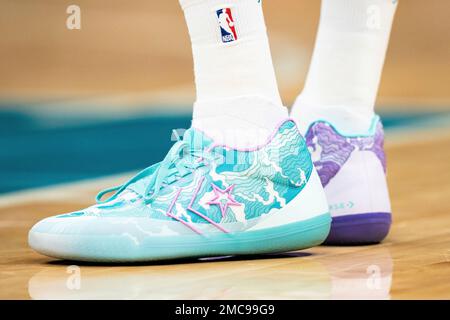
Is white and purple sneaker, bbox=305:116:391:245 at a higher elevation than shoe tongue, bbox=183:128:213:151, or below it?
below

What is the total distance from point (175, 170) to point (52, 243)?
0.53 feet

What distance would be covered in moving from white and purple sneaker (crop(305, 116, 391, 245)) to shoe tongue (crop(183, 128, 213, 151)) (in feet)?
0.69

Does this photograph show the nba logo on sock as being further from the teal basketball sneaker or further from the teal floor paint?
the teal floor paint

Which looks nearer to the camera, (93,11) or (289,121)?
(289,121)

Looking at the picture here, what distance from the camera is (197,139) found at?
1105 mm

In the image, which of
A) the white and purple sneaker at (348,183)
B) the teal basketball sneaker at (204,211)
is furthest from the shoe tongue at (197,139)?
the white and purple sneaker at (348,183)

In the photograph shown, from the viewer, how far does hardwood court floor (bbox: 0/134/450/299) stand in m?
0.86

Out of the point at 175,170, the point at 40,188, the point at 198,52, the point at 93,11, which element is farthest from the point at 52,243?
the point at 93,11

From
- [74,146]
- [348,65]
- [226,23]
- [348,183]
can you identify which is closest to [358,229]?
[348,183]

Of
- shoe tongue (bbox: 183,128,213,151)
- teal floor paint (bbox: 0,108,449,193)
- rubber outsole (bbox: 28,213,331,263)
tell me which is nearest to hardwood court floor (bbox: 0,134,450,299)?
rubber outsole (bbox: 28,213,331,263)

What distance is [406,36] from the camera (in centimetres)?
470

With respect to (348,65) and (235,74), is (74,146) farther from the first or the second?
(235,74)
